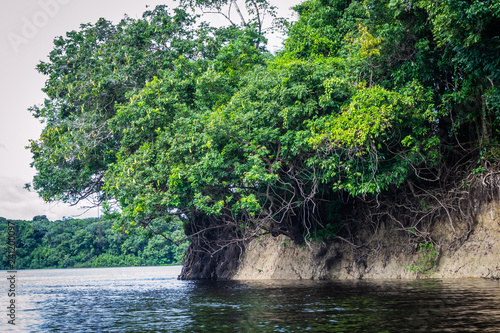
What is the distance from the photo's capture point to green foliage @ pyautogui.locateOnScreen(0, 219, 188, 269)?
212 ft

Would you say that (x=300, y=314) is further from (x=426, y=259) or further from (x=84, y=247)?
(x=84, y=247)

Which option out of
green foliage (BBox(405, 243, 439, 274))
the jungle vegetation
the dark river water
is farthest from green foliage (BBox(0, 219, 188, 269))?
the dark river water

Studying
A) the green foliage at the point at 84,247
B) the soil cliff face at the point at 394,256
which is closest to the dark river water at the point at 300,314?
the soil cliff face at the point at 394,256

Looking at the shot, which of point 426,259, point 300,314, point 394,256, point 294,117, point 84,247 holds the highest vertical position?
point 294,117

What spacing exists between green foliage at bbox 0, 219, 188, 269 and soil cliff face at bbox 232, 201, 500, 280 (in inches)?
1562

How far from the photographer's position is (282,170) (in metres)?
17.5

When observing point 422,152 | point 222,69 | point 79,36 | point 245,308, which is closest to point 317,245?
point 422,152

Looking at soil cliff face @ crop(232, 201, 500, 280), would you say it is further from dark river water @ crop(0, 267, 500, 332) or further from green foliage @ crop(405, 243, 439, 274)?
dark river water @ crop(0, 267, 500, 332)

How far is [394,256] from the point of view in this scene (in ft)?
62.3

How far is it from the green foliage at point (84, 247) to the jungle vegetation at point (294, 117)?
41.9 meters

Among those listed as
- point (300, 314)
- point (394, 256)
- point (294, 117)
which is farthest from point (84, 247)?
point (300, 314)

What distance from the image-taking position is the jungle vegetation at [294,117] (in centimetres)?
1472

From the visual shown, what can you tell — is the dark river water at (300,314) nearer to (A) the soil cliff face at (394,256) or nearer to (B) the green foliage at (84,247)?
(A) the soil cliff face at (394,256)

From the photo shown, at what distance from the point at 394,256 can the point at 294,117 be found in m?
7.39
